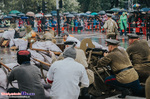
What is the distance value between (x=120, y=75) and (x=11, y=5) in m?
50.8

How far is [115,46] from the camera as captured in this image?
7.57 meters

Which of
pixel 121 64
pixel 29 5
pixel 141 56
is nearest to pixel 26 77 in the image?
pixel 121 64

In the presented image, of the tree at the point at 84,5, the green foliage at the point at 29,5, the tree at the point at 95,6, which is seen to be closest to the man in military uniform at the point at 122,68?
the green foliage at the point at 29,5

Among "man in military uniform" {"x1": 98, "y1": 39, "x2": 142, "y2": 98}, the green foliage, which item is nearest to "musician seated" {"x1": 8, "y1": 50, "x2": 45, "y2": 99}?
"man in military uniform" {"x1": 98, "y1": 39, "x2": 142, "y2": 98}

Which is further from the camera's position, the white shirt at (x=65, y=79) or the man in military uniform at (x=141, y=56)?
the man in military uniform at (x=141, y=56)

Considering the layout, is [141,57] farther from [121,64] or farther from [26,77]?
[26,77]

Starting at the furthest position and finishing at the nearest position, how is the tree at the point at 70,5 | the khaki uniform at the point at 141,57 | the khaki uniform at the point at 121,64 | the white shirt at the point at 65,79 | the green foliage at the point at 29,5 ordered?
the tree at the point at 70,5
the green foliage at the point at 29,5
the khaki uniform at the point at 141,57
the khaki uniform at the point at 121,64
the white shirt at the point at 65,79

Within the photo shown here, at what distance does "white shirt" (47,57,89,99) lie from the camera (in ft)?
17.6

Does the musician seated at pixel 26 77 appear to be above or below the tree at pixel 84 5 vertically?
below

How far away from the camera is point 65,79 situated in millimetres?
5387

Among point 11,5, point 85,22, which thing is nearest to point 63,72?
point 85,22

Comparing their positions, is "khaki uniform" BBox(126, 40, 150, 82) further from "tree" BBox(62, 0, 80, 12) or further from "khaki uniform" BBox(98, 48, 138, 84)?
"tree" BBox(62, 0, 80, 12)

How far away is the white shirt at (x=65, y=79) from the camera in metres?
5.36

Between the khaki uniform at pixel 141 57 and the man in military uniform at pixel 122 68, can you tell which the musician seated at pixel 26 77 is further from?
the khaki uniform at pixel 141 57
